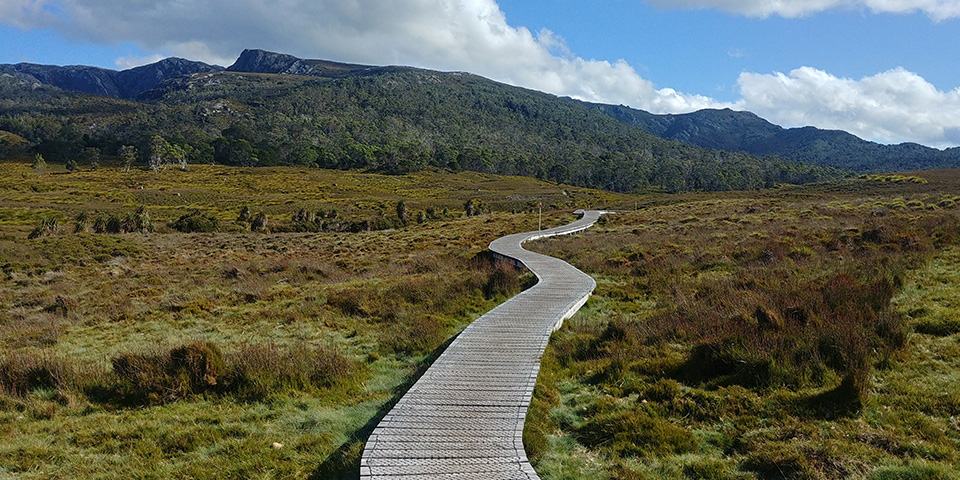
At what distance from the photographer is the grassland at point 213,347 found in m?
5.93

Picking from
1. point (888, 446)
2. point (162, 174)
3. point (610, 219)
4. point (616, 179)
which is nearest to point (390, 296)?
point (888, 446)

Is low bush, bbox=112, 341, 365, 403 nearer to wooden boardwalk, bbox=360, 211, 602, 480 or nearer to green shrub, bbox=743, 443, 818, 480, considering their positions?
wooden boardwalk, bbox=360, 211, 602, 480

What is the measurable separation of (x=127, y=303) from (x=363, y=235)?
2496 cm

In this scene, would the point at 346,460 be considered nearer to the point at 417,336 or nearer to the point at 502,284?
the point at 417,336

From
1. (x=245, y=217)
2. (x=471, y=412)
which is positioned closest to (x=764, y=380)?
(x=471, y=412)

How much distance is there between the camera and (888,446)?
196 inches

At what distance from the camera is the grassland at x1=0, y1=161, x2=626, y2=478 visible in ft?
19.5

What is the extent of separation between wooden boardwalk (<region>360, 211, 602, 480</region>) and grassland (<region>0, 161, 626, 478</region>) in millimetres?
556

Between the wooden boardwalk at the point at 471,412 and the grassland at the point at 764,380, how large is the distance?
0.32 m

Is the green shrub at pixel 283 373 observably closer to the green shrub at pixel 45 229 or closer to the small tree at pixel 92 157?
the green shrub at pixel 45 229

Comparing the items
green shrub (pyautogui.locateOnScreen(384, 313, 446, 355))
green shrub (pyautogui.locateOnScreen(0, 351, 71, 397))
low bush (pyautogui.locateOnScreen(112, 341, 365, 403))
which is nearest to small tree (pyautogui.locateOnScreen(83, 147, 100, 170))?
green shrub (pyautogui.locateOnScreen(0, 351, 71, 397))

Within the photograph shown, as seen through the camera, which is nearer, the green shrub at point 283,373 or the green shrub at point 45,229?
the green shrub at point 283,373

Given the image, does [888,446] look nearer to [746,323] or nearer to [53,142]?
[746,323]

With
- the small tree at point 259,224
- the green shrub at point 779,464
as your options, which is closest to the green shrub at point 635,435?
the green shrub at point 779,464
